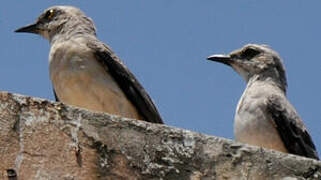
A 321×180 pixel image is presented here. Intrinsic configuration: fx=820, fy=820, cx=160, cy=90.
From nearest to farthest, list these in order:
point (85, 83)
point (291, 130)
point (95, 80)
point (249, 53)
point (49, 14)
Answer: point (85, 83) < point (95, 80) < point (291, 130) < point (49, 14) < point (249, 53)

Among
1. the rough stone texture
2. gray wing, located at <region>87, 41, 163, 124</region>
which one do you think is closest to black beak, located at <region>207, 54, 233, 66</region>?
gray wing, located at <region>87, 41, 163, 124</region>

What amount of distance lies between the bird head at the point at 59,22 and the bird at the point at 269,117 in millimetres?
1861

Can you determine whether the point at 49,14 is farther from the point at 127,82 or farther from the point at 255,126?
the point at 255,126

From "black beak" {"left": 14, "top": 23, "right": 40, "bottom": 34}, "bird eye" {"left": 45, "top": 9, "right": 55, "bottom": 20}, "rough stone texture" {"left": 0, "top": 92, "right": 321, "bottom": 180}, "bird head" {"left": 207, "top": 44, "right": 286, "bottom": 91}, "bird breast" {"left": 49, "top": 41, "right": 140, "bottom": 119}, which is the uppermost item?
"bird eye" {"left": 45, "top": 9, "right": 55, "bottom": 20}

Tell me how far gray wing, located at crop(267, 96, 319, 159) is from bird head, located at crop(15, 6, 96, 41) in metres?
2.83

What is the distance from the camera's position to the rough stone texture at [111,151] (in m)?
5.52

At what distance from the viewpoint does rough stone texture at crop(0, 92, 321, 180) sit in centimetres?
552

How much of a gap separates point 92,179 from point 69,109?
1.81 ft

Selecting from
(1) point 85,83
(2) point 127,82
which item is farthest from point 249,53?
(1) point 85,83

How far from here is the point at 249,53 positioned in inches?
470

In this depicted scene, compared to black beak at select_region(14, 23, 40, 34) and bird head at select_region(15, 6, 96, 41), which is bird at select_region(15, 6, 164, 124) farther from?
black beak at select_region(14, 23, 40, 34)

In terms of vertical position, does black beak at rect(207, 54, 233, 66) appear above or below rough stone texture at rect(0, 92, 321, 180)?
above

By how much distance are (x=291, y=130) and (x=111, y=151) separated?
16.5ft

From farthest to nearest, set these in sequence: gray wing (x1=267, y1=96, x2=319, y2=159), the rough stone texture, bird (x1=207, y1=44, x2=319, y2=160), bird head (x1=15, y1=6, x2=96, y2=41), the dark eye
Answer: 1. the dark eye
2. bird head (x1=15, y1=6, x2=96, y2=41)
3. gray wing (x1=267, y1=96, x2=319, y2=159)
4. bird (x1=207, y1=44, x2=319, y2=160)
5. the rough stone texture
